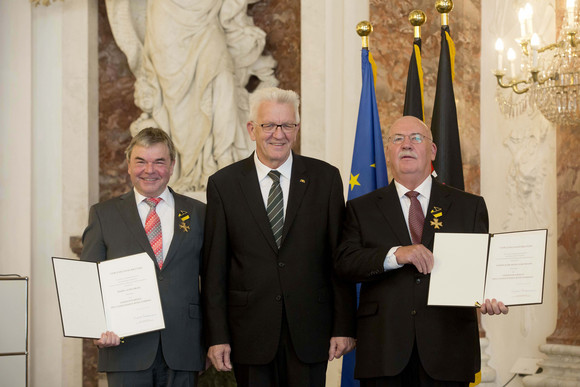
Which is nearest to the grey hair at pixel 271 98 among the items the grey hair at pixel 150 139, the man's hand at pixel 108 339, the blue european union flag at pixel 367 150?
the grey hair at pixel 150 139

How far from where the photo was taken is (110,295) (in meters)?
3.43

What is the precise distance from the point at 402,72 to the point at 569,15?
1.28m

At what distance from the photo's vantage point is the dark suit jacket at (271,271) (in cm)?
347

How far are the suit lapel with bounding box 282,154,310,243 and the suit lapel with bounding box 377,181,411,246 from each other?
33cm

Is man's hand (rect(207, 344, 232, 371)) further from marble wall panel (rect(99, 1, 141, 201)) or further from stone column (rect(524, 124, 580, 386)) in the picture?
marble wall panel (rect(99, 1, 141, 201))

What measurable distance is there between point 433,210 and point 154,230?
1.19m

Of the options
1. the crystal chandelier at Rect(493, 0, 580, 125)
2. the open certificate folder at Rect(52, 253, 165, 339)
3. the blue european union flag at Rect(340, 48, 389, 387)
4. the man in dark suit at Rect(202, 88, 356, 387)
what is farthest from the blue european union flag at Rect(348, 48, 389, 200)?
the open certificate folder at Rect(52, 253, 165, 339)

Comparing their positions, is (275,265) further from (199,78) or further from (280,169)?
(199,78)

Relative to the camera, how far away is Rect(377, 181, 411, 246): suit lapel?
11.2ft

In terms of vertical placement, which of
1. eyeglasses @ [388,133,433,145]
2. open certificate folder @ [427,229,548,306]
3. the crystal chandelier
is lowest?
open certificate folder @ [427,229,548,306]

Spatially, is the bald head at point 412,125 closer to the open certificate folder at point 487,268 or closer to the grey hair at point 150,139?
the open certificate folder at point 487,268

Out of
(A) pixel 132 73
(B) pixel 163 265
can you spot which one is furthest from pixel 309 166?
(A) pixel 132 73

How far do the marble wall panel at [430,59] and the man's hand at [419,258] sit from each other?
2867mm

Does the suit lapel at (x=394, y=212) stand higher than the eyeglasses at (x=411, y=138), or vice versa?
the eyeglasses at (x=411, y=138)
